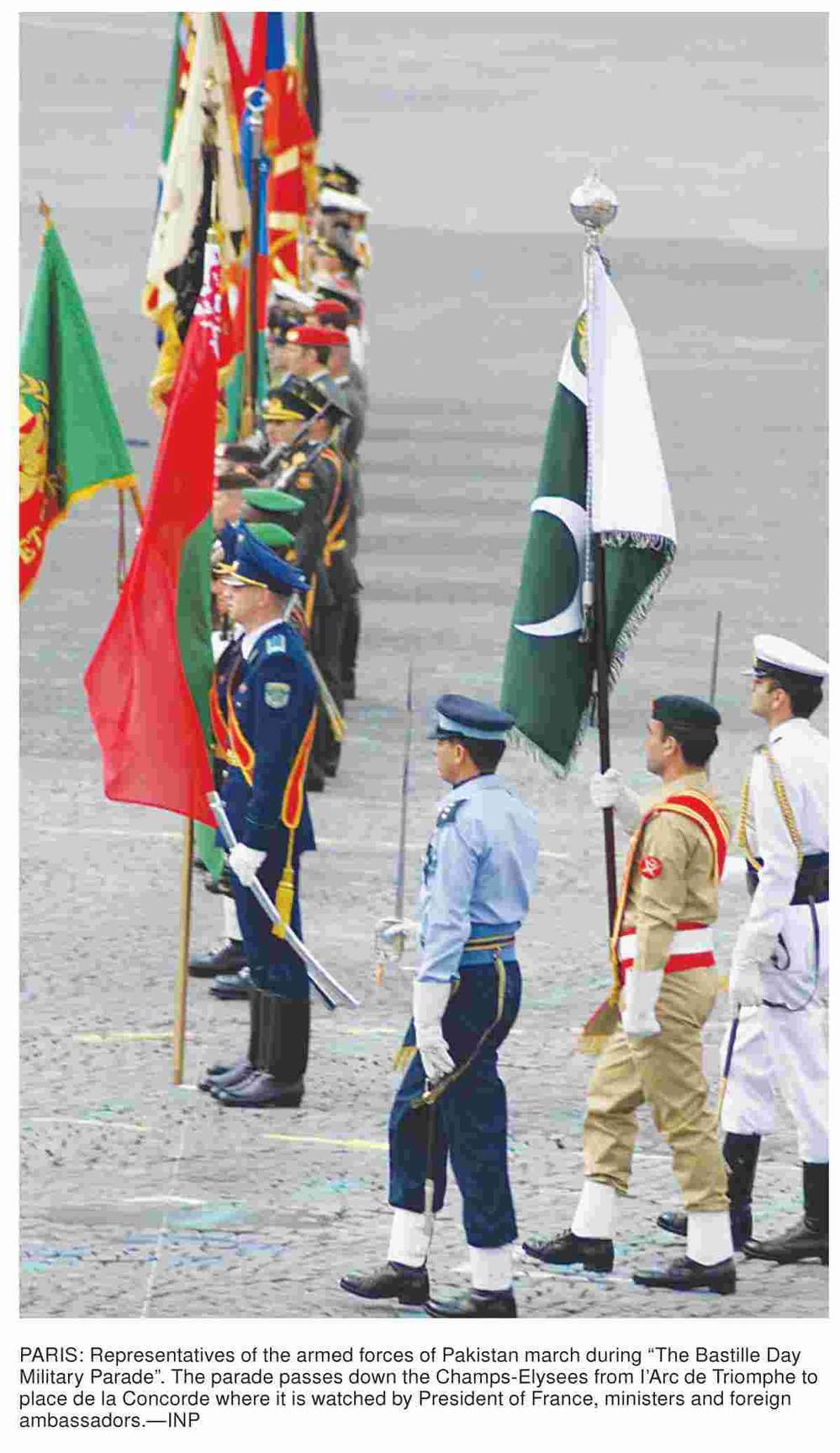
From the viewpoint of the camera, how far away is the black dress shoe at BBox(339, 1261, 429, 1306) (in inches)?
359

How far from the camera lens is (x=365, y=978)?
12531 mm

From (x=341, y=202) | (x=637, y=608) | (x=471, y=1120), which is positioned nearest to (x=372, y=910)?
(x=637, y=608)

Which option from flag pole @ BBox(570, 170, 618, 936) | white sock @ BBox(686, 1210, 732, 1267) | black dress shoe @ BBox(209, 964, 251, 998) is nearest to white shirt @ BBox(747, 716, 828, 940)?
flag pole @ BBox(570, 170, 618, 936)

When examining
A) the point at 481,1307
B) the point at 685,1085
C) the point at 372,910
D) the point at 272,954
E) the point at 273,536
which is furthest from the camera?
the point at 372,910

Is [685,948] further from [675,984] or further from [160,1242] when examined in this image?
[160,1242]

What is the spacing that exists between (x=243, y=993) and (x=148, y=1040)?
2.26 ft

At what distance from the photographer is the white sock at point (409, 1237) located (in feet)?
29.9

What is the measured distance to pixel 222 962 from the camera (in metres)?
12.5

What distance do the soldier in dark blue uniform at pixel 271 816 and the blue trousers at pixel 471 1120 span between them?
6.02 ft

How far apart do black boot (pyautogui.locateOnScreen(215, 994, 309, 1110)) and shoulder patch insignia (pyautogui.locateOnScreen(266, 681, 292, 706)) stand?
3.36 ft

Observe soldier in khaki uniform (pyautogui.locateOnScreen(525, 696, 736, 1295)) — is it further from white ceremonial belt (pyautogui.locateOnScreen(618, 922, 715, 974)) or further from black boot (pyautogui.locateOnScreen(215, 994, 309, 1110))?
black boot (pyautogui.locateOnScreen(215, 994, 309, 1110))

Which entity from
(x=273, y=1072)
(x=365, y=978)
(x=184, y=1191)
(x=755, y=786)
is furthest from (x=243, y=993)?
(x=755, y=786)

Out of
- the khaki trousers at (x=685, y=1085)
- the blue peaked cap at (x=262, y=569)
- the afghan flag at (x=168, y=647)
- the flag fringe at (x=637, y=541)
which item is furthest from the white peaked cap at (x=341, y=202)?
the khaki trousers at (x=685, y=1085)

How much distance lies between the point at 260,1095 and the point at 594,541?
7.86 feet
